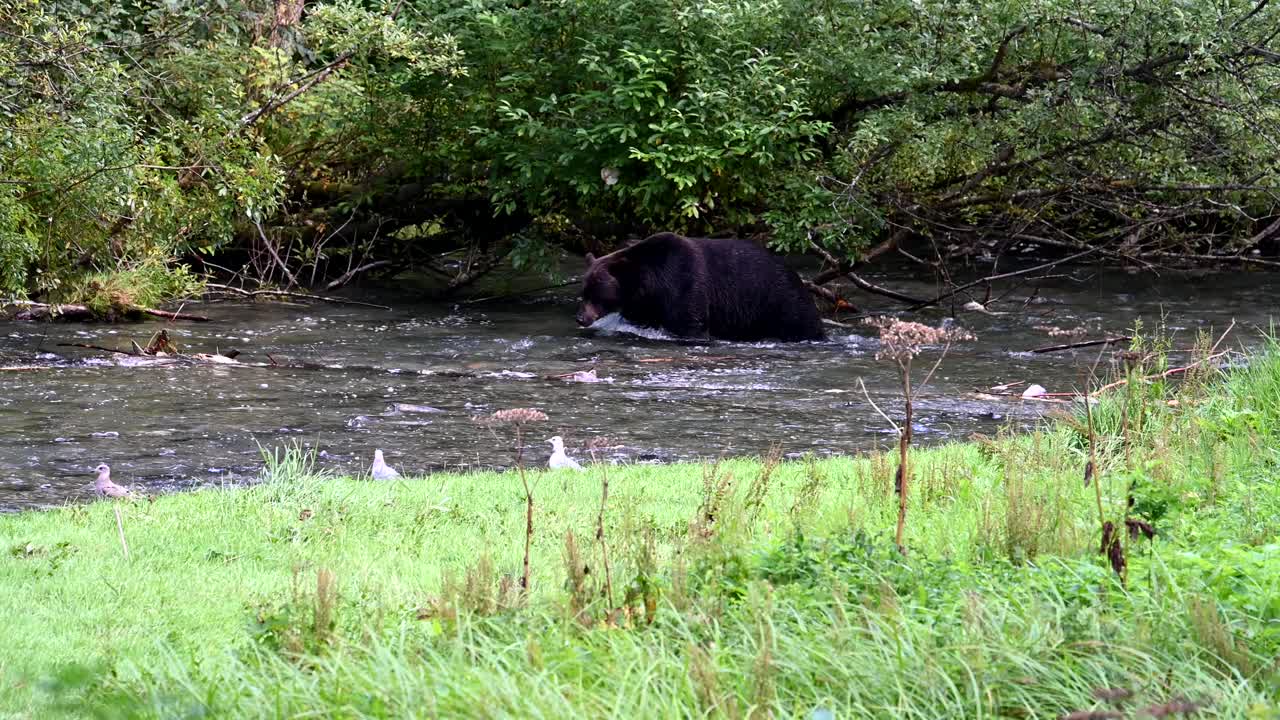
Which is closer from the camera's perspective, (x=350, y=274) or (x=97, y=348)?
(x=97, y=348)

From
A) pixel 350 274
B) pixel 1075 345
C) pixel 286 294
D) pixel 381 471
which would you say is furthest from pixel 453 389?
pixel 350 274

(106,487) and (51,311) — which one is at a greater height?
(51,311)

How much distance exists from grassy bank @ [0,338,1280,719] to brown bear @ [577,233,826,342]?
30.5 feet

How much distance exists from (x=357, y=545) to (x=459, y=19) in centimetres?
1357

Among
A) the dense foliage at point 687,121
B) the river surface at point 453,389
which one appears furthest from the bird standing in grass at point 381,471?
the dense foliage at point 687,121

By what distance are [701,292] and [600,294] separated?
1.32 m

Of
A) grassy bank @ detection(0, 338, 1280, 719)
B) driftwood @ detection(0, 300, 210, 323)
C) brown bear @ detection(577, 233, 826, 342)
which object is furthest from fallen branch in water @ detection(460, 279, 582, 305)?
grassy bank @ detection(0, 338, 1280, 719)

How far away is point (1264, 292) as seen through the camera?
21391 millimetres

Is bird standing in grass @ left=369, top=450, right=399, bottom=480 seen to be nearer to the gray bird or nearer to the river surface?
the river surface

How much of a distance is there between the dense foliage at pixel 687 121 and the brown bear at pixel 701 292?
88cm

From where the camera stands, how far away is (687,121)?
58.4 ft

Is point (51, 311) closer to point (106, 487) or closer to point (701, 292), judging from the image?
point (701, 292)

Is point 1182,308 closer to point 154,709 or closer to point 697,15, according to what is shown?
point 697,15

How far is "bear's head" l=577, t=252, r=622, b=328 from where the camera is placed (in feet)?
57.4
